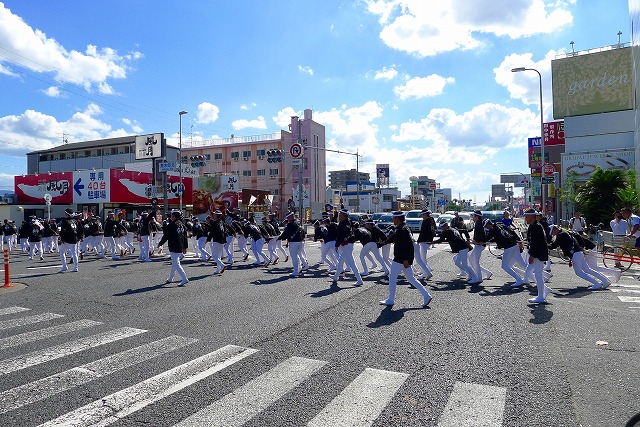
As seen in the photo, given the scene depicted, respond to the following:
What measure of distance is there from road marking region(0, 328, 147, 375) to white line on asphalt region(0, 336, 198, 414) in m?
0.68

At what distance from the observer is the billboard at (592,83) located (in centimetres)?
4178

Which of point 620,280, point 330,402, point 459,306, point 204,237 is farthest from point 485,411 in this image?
point 204,237

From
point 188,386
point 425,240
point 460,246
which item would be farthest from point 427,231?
point 188,386

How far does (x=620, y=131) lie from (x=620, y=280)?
37467 millimetres

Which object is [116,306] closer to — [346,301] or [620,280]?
[346,301]

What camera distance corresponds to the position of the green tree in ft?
82.2

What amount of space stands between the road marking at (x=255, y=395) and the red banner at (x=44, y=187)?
45585 millimetres

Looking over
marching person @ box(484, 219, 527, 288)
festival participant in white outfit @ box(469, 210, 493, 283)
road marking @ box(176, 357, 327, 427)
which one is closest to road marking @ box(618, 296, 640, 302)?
marching person @ box(484, 219, 527, 288)

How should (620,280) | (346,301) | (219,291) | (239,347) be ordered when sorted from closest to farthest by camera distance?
(239,347) → (346,301) → (219,291) → (620,280)

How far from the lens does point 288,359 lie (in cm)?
594

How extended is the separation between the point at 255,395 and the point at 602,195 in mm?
26981

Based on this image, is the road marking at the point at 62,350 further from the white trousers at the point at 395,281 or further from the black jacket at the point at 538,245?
the black jacket at the point at 538,245

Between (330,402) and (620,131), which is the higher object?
(620,131)

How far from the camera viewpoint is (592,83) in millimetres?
43281
